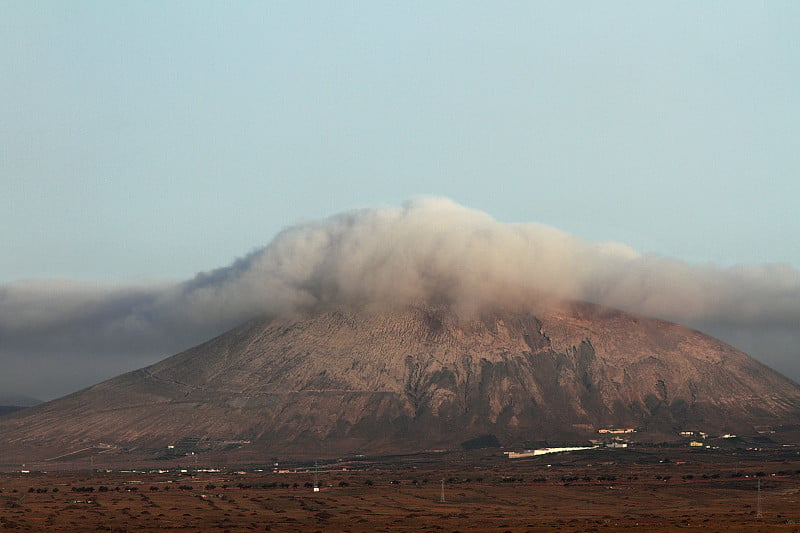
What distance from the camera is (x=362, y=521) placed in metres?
158

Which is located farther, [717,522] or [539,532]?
[717,522]

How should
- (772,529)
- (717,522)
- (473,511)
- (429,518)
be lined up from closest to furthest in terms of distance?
1. (772,529)
2. (717,522)
3. (429,518)
4. (473,511)

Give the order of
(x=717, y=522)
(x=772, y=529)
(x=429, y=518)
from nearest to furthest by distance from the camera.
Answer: (x=772, y=529)
(x=717, y=522)
(x=429, y=518)

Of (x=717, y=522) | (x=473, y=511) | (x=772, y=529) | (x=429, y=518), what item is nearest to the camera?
(x=772, y=529)

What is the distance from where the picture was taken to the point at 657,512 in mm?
171375

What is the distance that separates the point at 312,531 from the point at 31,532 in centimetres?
3567

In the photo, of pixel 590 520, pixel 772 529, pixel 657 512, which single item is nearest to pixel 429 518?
pixel 590 520

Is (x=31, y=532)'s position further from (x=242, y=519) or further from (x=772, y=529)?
(x=772, y=529)

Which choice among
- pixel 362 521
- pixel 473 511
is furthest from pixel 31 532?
pixel 473 511

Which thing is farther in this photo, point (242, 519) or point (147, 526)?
point (242, 519)

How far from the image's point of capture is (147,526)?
15088cm

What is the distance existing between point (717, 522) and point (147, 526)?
3019 inches

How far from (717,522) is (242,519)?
67.2 metres

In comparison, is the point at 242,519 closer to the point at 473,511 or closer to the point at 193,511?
the point at 193,511
